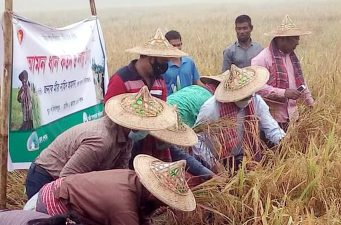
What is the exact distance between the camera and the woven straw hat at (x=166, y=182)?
2623 millimetres

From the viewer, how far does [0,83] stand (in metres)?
3.72

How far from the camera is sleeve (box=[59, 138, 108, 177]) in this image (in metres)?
2.99

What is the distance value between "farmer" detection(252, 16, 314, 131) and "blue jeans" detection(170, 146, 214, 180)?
1.23 m

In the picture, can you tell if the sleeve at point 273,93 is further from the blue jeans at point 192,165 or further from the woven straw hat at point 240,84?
the blue jeans at point 192,165

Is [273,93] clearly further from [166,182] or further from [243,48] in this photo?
[166,182]

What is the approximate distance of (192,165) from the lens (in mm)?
3498

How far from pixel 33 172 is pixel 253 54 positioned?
10.2 feet

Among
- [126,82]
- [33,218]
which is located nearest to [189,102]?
[126,82]

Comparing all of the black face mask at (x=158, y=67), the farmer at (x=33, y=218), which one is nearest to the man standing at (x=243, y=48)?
the black face mask at (x=158, y=67)

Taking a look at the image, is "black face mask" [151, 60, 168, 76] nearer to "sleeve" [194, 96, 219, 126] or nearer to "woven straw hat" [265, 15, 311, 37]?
"sleeve" [194, 96, 219, 126]

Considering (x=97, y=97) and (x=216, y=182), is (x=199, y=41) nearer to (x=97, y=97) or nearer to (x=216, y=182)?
(x=97, y=97)

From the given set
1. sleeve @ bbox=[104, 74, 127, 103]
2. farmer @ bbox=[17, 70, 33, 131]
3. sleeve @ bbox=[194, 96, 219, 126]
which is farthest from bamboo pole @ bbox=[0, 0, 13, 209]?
sleeve @ bbox=[194, 96, 219, 126]

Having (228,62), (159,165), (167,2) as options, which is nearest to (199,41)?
(228,62)

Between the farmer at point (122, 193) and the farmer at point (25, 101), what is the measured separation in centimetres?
114
